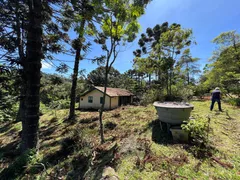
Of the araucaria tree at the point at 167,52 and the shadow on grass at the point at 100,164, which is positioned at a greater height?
the araucaria tree at the point at 167,52

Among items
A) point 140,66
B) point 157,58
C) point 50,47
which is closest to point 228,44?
point 157,58

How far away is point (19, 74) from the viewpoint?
177 inches

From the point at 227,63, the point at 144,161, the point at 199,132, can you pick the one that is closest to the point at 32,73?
the point at 144,161

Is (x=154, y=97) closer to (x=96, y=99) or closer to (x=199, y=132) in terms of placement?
(x=96, y=99)

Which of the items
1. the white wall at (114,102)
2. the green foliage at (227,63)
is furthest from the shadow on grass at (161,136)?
the green foliage at (227,63)

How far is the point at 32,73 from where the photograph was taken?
444 cm

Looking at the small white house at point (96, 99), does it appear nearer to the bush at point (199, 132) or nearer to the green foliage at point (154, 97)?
the green foliage at point (154, 97)

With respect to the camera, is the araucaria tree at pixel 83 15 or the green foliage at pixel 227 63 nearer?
the araucaria tree at pixel 83 15

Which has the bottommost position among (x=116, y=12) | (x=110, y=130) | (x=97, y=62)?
(x=110, y=130)

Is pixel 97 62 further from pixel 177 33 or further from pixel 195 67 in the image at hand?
pixel 195 67

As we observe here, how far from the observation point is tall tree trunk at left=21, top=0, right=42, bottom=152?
14.4ft

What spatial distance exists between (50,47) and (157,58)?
936 centimetres

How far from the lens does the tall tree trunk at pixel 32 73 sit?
439 centimetres

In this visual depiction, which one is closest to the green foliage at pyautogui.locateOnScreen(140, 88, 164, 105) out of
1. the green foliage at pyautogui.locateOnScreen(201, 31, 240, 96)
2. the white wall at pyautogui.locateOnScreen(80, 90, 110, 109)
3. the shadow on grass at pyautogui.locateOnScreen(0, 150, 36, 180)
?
the white wall at pyautogui.locateOnScreen(80, 90, 110, 109)
